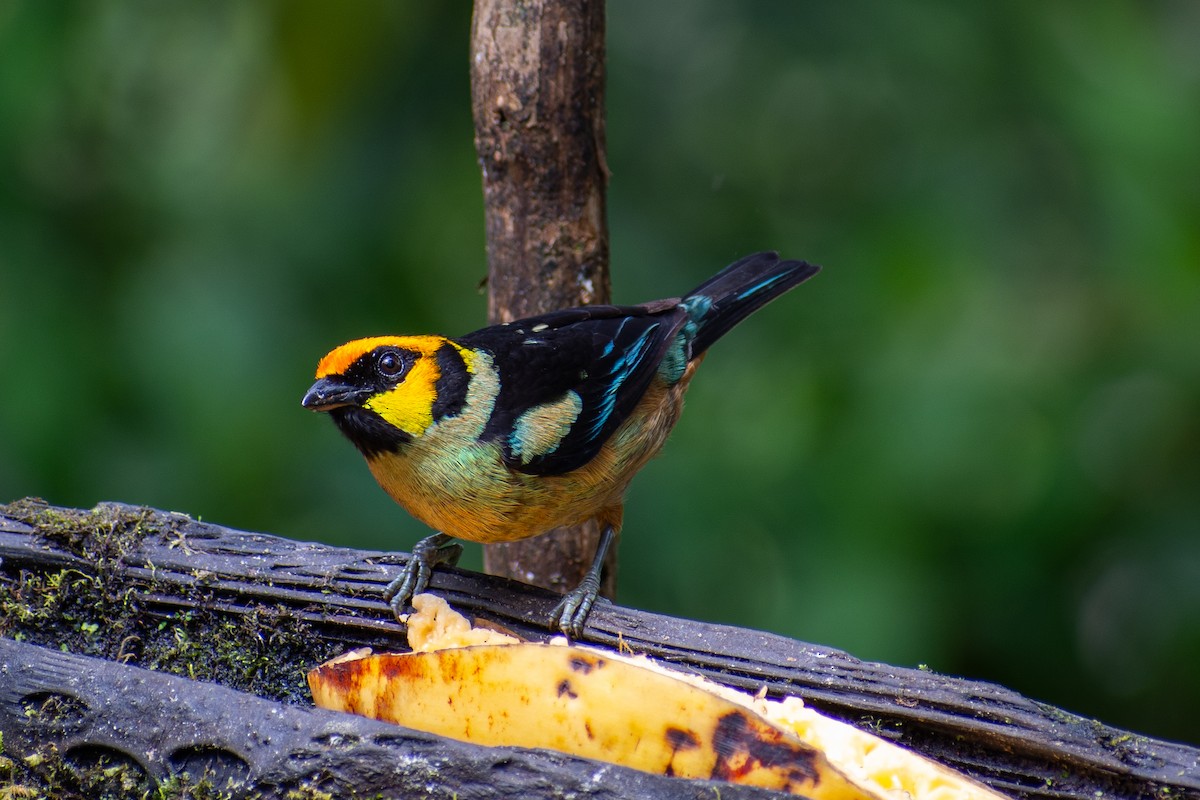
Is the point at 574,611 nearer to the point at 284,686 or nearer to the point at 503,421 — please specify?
the point at 503,421

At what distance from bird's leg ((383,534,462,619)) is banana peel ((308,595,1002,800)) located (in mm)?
463

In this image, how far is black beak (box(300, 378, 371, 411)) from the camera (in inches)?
119

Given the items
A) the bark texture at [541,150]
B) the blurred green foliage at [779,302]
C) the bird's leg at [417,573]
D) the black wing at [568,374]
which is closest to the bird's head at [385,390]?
the black wing at [568,374]

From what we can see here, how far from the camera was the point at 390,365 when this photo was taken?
3.16 m

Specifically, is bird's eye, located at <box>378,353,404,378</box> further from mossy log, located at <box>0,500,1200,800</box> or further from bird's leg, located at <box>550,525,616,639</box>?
bird's leg, located at <box>550,525,616,639</box>

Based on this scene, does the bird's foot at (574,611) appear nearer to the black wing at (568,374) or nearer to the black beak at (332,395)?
the black wing at (568,374)

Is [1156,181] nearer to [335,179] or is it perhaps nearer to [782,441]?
[782,441]

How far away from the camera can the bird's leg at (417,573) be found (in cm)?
286

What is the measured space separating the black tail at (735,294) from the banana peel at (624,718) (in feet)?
5.85

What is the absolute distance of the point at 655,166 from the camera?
465 cm

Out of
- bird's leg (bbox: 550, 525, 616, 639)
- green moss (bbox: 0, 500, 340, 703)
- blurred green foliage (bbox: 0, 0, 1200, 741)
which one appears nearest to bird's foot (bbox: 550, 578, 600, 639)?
bird's leg (bbox: 550, 525, 616, 639)

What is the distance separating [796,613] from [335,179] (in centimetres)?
233

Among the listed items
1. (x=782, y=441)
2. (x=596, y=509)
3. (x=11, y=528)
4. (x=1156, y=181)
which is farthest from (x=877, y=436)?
(x=11, y=528)

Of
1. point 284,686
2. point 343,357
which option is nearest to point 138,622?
point 284,686
